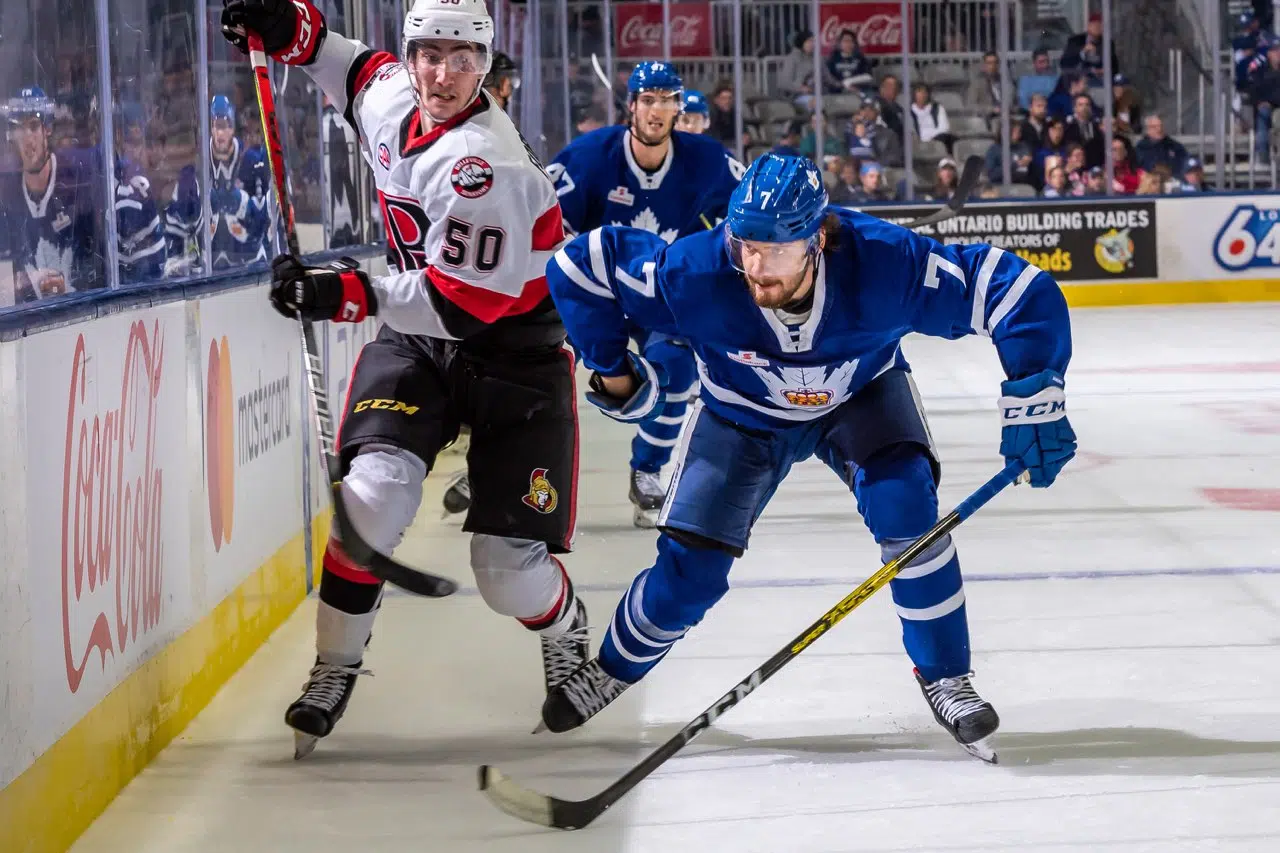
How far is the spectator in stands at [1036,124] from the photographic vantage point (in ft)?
38.8

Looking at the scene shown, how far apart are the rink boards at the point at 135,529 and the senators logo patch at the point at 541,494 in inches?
24.8

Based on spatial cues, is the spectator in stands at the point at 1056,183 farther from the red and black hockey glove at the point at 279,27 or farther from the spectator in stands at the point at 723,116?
the red and black hockey glove at the point at 279,27

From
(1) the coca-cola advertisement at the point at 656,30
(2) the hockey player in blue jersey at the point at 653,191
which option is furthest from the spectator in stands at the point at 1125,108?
(2) the hockey player in blue jersey at the point at 653,191

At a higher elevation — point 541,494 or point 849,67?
point 849,67

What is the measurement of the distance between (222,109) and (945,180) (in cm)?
851

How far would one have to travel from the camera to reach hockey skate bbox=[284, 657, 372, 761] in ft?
8.97

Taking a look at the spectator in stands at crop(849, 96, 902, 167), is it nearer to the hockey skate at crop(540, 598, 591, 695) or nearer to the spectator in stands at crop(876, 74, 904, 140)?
the spectator in stands at crop(876, 74, 904, 140)

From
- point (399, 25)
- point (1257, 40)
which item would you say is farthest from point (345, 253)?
point (1257, 40)

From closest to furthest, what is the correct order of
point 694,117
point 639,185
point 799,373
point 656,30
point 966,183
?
point 799,373, point 639,185, point 966,183, point 694,117, point 656,30

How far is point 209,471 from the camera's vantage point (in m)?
3.15

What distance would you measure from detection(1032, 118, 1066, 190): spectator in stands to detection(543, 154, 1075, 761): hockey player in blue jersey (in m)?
9.31

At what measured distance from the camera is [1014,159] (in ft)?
38.9

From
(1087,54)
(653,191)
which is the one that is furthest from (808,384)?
(1087,54)

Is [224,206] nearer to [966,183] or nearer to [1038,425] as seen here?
[1038,425]
